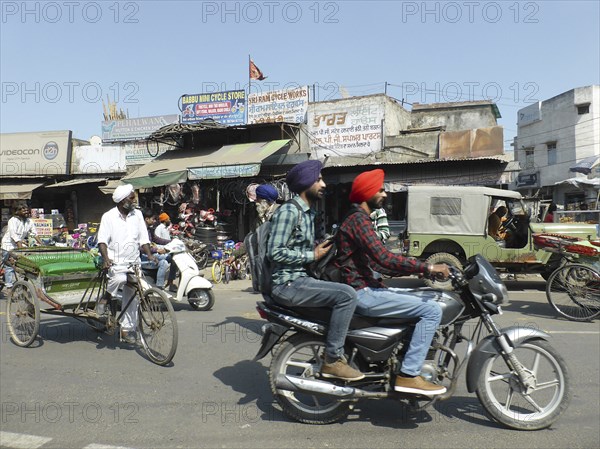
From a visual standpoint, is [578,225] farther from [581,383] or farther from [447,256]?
[581,383]

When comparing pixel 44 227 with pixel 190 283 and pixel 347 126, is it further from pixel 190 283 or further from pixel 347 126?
pixel 347 126

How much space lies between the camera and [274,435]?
10.9ft

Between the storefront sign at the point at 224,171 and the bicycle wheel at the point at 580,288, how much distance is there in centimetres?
907

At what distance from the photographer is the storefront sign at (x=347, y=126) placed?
1681cm

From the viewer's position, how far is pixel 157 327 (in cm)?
499

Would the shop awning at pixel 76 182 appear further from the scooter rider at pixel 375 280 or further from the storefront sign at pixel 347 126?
the scooter rider at pixel 375 280

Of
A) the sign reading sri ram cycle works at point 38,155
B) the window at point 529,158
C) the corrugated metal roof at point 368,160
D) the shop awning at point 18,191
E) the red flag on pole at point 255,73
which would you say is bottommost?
the shop awning at point 18,191

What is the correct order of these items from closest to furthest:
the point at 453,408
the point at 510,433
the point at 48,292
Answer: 1. the point at 510,433
2. the point at 453,408
3. the point at 48,292

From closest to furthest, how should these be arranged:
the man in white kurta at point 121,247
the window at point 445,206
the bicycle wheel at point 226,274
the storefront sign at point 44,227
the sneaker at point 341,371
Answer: the sneaker at point 341,371, the man in white kurta at point 121,247, the window at point 445,206, the bicycle wheel at point 226,274, the storefront sign at point 44,227

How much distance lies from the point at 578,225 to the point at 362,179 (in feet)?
24.9

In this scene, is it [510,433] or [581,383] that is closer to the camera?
[510,433]

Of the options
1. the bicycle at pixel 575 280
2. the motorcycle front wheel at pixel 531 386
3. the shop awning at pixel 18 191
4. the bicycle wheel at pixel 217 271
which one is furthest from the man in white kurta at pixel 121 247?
the shop awning at pixel 18 191

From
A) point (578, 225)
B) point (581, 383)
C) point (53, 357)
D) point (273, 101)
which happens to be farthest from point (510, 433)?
point (273, 101)

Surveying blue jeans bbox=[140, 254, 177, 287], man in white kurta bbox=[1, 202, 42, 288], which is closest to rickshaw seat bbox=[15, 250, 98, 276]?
blue jeans bbox=[140, 254, 177, 287]
